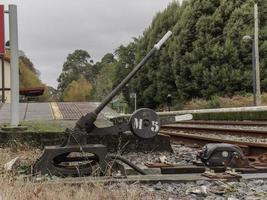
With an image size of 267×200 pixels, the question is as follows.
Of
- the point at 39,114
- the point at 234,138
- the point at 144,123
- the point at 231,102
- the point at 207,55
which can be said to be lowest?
the point at 234,138

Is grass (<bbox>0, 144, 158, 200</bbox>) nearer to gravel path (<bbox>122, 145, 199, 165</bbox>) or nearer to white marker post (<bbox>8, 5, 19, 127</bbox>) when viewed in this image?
gravel path (<bbox>122, 145, 199, 165</bbox>)

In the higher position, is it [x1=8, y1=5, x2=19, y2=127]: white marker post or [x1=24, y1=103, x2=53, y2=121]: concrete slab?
[x1=8, y1=5, x2=19, y2=127]: white marker post

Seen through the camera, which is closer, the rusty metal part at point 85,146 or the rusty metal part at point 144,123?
the rusty metal part at point 85,146

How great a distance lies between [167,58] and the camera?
45.1 meters

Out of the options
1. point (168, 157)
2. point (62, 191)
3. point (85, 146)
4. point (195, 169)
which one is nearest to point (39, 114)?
point (168, 157)

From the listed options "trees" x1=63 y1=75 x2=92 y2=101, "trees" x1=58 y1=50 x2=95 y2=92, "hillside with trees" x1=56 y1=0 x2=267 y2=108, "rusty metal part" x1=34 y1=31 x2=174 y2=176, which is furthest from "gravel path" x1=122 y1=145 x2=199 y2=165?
"trees" x1=58 y1=50 x2=95 y2=92

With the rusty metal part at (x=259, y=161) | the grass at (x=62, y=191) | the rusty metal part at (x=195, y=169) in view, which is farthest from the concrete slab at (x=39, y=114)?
the grass at (x=62, y=191)

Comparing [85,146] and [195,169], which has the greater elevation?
[85,146]

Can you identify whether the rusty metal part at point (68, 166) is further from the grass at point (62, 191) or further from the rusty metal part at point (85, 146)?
the grass at point (62, 191)

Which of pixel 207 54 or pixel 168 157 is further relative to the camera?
pixel 207 54

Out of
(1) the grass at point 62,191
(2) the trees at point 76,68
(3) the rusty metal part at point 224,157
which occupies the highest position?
(2) the trees at point 76,68

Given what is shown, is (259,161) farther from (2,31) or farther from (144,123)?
(2,31)

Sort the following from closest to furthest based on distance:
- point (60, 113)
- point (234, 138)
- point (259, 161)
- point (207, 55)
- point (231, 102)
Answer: point (259, 161), point (234, 138), point (60, 113), point (231, 102), point (207, 55)

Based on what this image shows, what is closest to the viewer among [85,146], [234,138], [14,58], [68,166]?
[85,146]
